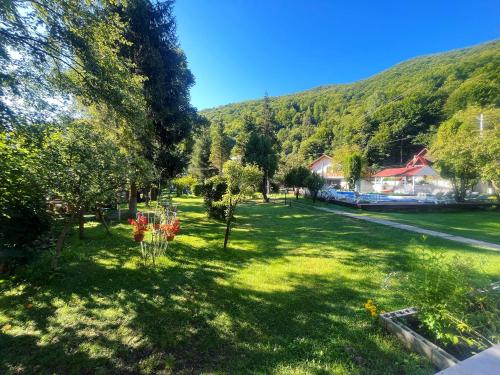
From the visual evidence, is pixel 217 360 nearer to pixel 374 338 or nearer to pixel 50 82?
pixel 374 338

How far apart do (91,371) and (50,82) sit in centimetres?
596

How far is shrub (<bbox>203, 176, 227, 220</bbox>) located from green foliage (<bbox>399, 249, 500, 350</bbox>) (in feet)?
35.4

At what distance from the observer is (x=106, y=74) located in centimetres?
A: 552

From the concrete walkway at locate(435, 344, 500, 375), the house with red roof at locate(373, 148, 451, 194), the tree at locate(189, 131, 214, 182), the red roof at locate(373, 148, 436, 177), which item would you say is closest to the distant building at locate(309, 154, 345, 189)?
the house with red roof at locate(373, 148, 451, 194)

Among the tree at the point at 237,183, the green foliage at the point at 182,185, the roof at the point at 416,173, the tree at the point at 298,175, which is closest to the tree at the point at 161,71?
the tree at the point at 237,183

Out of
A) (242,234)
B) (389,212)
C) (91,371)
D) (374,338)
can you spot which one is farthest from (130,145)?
(389,212)

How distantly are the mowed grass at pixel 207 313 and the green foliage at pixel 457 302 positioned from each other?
43 centimetres

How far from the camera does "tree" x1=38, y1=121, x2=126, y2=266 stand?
4699mm

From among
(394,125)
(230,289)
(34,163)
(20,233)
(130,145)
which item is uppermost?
(394,125)

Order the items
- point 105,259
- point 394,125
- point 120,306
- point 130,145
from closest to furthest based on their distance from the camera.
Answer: point 120,306 < point 105,259 < point 130,145 < point 394,125

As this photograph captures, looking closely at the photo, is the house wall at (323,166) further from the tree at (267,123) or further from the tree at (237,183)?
the tree at (237,183)

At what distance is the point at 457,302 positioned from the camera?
2695mm

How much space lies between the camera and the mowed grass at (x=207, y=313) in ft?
9.16

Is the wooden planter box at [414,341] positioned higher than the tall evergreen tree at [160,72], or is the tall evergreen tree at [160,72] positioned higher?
the tall evergreen tree at [160,72]
